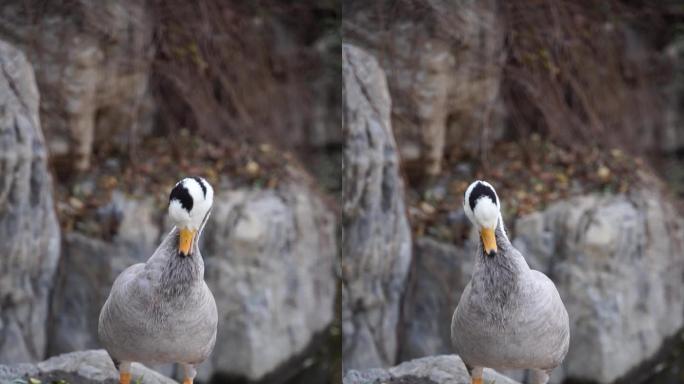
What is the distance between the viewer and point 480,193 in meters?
3.03

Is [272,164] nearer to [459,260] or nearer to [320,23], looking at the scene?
[320,23]

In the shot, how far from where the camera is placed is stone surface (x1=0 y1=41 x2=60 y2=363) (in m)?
3.89

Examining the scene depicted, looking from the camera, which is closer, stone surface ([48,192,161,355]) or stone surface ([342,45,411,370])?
stone surface ([342,45,411,370])

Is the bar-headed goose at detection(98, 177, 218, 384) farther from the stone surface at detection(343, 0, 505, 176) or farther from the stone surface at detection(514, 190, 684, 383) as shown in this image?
the stone surface at detection(514, 190, 684, 383)

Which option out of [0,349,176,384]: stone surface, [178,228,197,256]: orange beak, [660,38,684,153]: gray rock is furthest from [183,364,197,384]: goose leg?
[660,38,684,153]: gray rock

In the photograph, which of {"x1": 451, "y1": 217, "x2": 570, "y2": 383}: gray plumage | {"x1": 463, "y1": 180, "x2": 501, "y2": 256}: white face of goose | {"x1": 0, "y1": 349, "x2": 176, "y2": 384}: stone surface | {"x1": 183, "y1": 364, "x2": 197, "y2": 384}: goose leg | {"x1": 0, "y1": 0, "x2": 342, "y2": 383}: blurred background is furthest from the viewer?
{"x1": 0, "y1": 0, "x2": 342, "y2": 383}: blurred background

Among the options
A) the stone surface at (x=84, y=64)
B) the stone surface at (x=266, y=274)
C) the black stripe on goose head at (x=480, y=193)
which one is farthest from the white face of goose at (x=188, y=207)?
the stone surface at (x=266, y=274)

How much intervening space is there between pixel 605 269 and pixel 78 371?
2.63 meters

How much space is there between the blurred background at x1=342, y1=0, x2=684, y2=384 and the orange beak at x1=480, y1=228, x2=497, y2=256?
3.05 ft

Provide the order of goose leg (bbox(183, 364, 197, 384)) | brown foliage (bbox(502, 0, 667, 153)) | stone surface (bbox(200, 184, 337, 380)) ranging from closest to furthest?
goose leg (bbox(183, 364, 197, 384)), brown foliage (bbox(502, 0, 667, 153)), stone surface (bbox(200, 184, 337, 380))

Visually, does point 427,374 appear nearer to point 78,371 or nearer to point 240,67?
point 78,371

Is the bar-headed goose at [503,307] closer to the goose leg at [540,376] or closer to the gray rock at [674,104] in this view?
the goose leg at [540,376]

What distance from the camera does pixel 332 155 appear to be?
16.0ft

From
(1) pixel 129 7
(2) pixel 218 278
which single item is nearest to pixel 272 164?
(2) pixel 218 278
